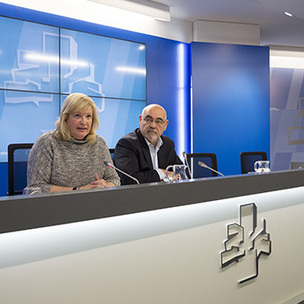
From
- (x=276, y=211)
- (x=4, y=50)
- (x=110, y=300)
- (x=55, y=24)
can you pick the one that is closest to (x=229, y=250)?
(x=276, y=211)

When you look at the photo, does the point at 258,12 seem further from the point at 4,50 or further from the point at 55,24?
the point at 4,50

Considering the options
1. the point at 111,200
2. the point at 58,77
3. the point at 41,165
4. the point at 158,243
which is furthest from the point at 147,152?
the point at 58,77

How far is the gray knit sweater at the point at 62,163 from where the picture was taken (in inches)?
73.0

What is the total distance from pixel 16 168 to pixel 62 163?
0.42m

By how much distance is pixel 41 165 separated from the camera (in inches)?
73.0

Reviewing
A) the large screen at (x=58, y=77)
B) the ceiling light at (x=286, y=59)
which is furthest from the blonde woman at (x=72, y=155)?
the ceiling light at (x=286, y=59)

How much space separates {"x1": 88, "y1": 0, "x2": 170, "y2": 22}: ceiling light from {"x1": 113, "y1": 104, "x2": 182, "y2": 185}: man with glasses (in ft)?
5.57

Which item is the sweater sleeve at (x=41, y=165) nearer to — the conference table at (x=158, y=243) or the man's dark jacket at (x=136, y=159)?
Answer: the man's dark jacket at (x=136, y=159)

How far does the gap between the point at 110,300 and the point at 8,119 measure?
279 cm

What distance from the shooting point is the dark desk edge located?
0.86 m

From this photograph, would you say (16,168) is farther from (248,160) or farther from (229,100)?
(229,100)

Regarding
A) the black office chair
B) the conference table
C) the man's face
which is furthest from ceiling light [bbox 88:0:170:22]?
the conference table

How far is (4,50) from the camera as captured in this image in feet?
10.9

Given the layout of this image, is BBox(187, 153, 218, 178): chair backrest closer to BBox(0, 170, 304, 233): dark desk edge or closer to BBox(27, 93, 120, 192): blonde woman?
BBox(27, 93, 120, 192): blonde woman
